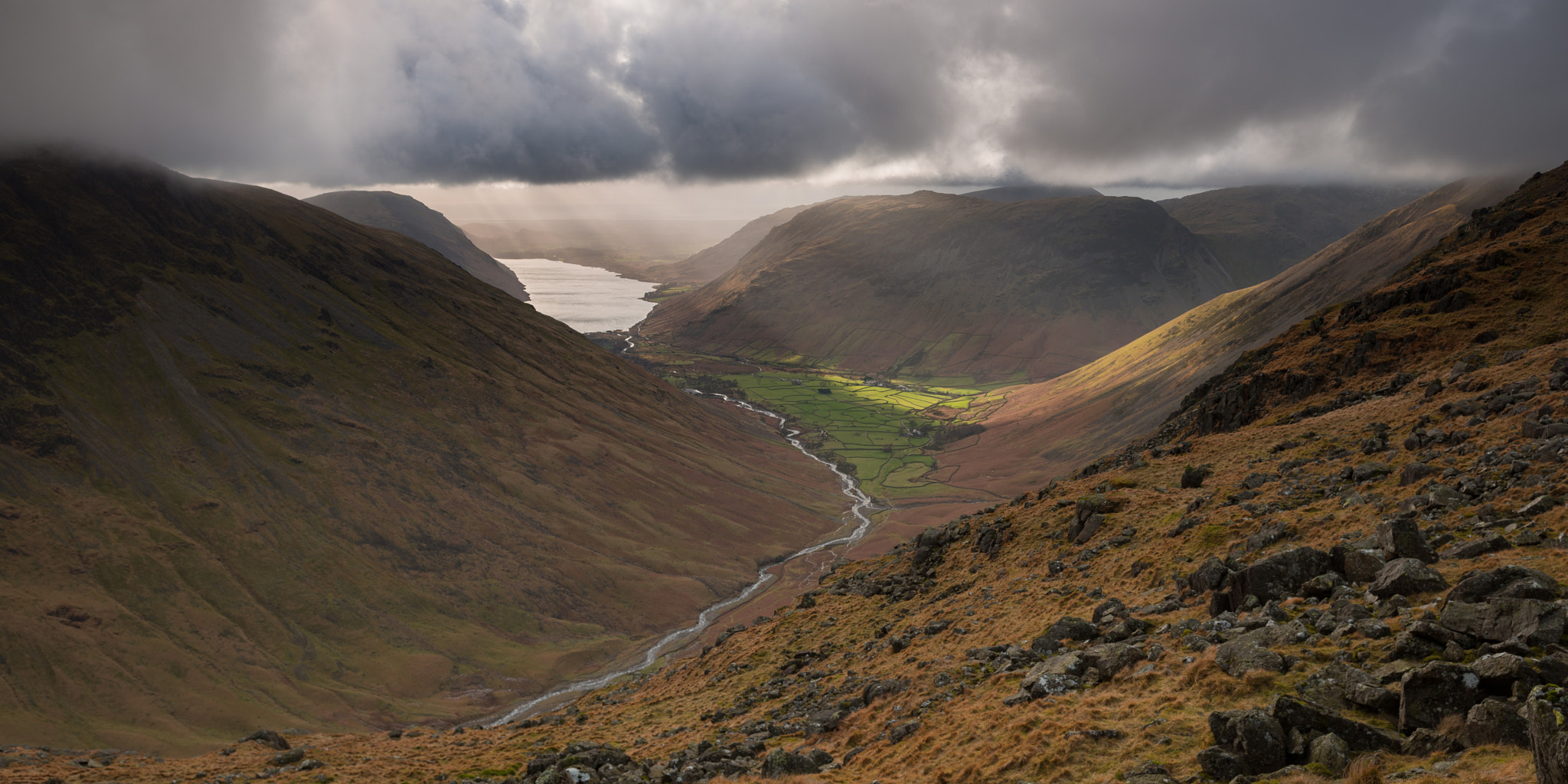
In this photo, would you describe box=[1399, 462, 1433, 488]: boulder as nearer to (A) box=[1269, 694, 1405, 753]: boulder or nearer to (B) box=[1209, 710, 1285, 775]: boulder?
(A) box=[1269, 694, 1405, 753]: boulder

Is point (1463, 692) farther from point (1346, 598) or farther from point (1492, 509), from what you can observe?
point (1492, 509)

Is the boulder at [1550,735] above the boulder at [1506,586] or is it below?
below

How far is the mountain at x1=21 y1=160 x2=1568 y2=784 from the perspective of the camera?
1836 centimetres

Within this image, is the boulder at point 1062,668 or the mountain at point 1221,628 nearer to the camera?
the mountain at point 1221,628

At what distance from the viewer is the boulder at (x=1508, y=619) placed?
17219 mm

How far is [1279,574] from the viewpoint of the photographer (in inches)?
1111

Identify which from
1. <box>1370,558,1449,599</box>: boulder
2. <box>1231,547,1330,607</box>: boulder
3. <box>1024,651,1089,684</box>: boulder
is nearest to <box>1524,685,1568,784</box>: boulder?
<box>1370,558,1449,599</box>: boulder

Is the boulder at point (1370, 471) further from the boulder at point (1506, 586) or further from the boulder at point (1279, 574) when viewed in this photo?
the boulder at point (1506, 586)

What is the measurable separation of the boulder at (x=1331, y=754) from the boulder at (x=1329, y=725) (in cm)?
28

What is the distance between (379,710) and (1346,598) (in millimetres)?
115272

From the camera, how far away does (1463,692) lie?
16.8 meters

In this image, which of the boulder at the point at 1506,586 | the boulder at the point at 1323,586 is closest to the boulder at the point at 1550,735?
the boulder at the point at 1506,586

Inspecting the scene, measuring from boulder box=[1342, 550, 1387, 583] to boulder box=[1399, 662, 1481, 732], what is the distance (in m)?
9.49

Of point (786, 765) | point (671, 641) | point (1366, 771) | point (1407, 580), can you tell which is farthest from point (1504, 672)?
point (671, 641)
